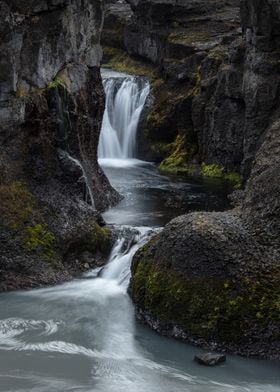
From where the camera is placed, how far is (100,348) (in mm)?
10539

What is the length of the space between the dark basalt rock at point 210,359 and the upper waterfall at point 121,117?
23.6 meters

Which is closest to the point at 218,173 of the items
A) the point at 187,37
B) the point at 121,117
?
the point at 121,117

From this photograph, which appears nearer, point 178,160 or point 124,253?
point 124,253

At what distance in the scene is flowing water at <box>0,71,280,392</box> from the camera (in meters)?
9.13

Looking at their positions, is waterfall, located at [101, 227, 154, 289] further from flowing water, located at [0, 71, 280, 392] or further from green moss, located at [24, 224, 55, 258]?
Result: green moss, located at [24, 224, 55, 258]

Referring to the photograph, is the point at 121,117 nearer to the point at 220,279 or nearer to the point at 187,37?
the point at 187,37

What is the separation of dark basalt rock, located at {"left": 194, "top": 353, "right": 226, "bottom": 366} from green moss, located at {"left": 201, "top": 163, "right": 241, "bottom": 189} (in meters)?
17.7

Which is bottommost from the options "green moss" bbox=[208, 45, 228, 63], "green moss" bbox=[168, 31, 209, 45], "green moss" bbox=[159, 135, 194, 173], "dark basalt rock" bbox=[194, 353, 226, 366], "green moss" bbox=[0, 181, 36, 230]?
"green moss" bbox=[159, 135, 194, 173]

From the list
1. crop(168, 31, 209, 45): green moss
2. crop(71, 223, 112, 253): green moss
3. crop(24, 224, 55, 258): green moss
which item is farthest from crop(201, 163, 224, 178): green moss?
crop(24, 224, 55, 258): green moss

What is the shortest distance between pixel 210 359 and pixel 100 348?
6.13 ft

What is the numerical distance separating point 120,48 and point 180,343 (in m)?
36.4

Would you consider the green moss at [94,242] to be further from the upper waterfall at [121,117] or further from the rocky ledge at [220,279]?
the upper waterfall at [121,117]

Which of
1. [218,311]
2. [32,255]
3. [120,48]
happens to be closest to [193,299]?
[218,311]

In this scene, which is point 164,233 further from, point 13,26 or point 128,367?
point 13,26
